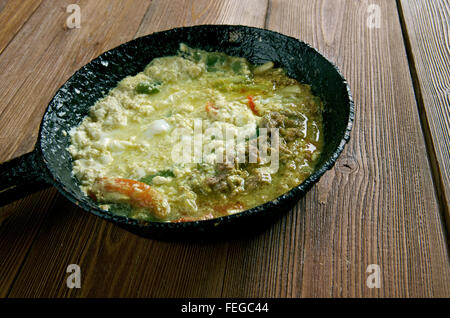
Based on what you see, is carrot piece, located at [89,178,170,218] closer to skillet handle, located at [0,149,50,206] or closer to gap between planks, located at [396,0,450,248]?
skillet handle, located at [0,149,50,206]

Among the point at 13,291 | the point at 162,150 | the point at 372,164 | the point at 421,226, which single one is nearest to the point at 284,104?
the point at 372,164

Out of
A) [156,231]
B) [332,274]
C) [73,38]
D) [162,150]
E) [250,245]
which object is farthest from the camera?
[73,38]

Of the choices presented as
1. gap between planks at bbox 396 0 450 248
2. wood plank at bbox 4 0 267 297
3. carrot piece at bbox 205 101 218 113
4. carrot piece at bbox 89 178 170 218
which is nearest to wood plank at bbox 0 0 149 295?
wood plank at bbox 4 0 267 297

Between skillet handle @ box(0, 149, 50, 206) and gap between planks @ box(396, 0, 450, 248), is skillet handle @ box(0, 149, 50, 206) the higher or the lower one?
the higher one

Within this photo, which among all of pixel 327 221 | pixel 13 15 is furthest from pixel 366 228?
pixel 13 15

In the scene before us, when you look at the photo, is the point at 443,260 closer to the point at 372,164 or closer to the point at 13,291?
the point at 372,164
